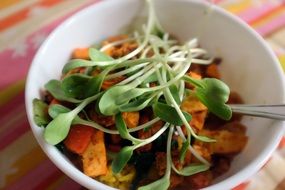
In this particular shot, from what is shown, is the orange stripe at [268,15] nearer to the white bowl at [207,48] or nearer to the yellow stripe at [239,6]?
the yellow stripe at [239,6]

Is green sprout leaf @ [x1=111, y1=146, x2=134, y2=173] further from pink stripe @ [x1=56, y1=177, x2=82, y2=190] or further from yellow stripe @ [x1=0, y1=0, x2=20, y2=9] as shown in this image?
yellow stripe @ [x1=0, y1=0, x2=20, y2=9]

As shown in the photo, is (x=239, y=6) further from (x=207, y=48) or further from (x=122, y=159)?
(x=122, y=159)

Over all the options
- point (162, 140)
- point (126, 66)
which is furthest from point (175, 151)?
point (126, 66)

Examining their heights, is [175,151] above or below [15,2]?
below

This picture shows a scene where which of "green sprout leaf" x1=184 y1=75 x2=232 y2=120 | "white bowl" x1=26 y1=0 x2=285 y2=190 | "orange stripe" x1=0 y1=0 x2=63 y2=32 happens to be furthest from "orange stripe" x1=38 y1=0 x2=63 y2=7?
"green sprout leaf" x1=184 y1=75 x2=232 y2=120

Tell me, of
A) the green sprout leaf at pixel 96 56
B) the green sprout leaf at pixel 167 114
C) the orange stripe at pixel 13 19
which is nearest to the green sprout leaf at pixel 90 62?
the green sprout leaf at pixel 96 56

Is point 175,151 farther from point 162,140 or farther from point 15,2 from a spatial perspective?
point 15,2
